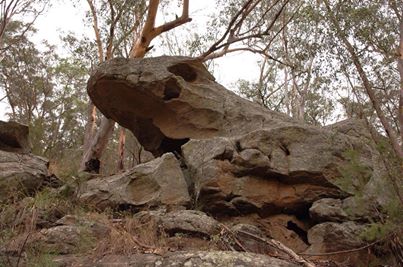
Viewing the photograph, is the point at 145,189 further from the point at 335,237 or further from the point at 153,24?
the point at 153,24

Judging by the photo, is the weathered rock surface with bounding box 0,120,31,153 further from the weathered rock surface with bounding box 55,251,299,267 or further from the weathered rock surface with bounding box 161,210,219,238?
the weathered rock surface with bounding box 55,251,299,267

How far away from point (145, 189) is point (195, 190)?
827 millimetres

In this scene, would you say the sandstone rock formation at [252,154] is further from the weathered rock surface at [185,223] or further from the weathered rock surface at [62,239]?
the weathered rock surface at [62,239]

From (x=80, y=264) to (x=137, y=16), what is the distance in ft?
43.8

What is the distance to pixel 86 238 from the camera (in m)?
5.55

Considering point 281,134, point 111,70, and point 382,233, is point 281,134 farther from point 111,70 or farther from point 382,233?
point 111,70

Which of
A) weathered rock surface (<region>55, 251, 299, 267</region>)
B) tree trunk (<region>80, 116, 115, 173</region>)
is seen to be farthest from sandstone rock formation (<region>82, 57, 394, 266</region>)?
tree trunk (<region>80, 116, 115, 173</region>)

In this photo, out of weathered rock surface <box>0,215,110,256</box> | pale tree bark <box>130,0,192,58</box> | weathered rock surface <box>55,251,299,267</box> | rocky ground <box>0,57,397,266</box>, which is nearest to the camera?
weathered rock surface <box>55,251,299,267</box>

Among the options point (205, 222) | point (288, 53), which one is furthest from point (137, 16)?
point (205, 222)

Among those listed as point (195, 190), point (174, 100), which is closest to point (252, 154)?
point (195, 190)

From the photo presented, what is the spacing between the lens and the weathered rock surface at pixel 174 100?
30.7ft

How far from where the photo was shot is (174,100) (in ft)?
31.4

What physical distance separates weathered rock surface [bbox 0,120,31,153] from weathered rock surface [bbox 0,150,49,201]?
0.43 metres

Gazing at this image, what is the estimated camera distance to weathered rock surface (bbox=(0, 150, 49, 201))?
7.41 meters
